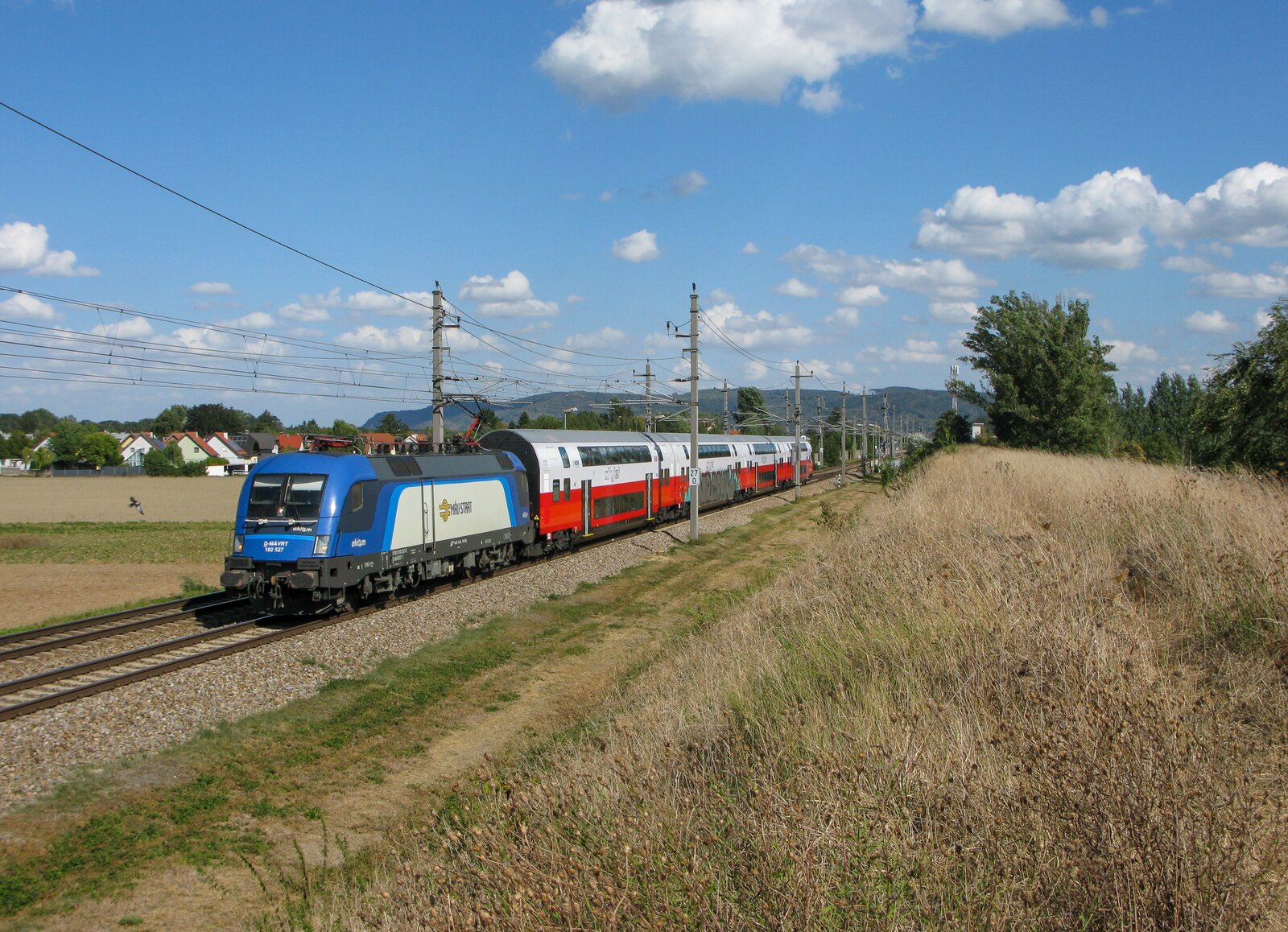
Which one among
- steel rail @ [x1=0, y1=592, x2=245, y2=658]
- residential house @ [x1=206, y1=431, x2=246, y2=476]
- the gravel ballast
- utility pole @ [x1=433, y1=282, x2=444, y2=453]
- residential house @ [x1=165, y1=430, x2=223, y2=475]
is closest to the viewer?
the gravel ballast

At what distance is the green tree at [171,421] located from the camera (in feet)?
544

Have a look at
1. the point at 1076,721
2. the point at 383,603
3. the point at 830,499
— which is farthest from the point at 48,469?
the point at 1076,721

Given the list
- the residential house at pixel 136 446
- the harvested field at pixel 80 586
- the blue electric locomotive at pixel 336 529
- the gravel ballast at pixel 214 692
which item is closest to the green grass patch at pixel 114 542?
the harvested field at pixel 80 586

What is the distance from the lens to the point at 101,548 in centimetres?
3431

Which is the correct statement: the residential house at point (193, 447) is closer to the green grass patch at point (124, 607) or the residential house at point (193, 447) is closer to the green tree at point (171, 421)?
the green tree at point (171, 421)

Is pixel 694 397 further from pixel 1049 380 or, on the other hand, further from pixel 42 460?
pixel 42 460

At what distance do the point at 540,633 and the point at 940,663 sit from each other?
36.5 ft

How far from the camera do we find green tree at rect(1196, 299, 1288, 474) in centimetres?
1593

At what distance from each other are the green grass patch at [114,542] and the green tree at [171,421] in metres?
131

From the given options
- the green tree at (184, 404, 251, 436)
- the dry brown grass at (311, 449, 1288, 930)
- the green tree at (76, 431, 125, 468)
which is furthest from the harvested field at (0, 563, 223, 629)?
the green tree at (184, 404, 251, 436)

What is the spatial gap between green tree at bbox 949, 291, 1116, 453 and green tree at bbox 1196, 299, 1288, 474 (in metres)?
21.0

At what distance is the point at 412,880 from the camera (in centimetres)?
480

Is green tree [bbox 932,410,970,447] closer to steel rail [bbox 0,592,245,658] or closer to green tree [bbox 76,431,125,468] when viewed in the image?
steel rail [bbox 0,592,245,658]

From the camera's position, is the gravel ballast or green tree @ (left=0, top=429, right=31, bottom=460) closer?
the gravel ballast
